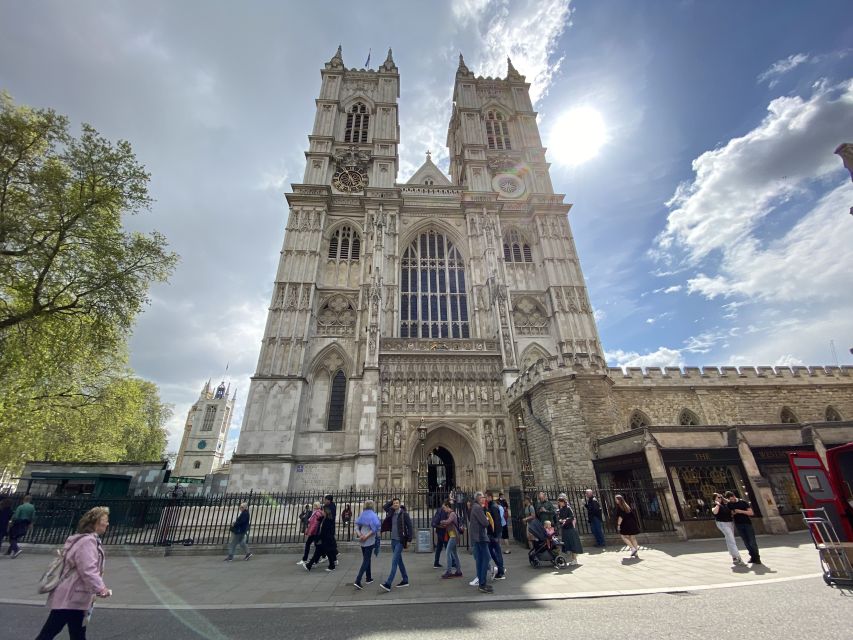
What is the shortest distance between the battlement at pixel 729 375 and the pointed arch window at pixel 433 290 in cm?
1070

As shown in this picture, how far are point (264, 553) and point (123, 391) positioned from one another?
1577 cm

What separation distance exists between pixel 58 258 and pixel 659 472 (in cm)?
2323

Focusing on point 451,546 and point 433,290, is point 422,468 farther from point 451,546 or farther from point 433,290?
point 433,290

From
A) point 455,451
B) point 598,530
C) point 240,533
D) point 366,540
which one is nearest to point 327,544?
point 366,540

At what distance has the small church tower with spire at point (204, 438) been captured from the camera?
6000 cm

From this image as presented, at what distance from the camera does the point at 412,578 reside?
6891 mm

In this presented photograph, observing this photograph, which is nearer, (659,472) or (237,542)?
(237,542)

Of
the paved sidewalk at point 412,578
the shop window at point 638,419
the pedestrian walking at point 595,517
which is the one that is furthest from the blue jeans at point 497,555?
the shop window at point 638,419

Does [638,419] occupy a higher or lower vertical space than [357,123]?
lower

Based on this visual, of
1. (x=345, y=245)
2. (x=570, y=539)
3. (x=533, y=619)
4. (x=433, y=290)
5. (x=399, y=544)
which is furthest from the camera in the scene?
(x=345, y=245)

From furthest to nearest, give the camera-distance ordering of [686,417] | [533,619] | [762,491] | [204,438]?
[204,438]
[686,417]
[762,491]
[533,619]

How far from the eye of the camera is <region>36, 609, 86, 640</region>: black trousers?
3094 mm

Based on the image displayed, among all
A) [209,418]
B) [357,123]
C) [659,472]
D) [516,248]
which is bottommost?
[659,472]

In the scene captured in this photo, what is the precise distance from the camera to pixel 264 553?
32.6 ft
